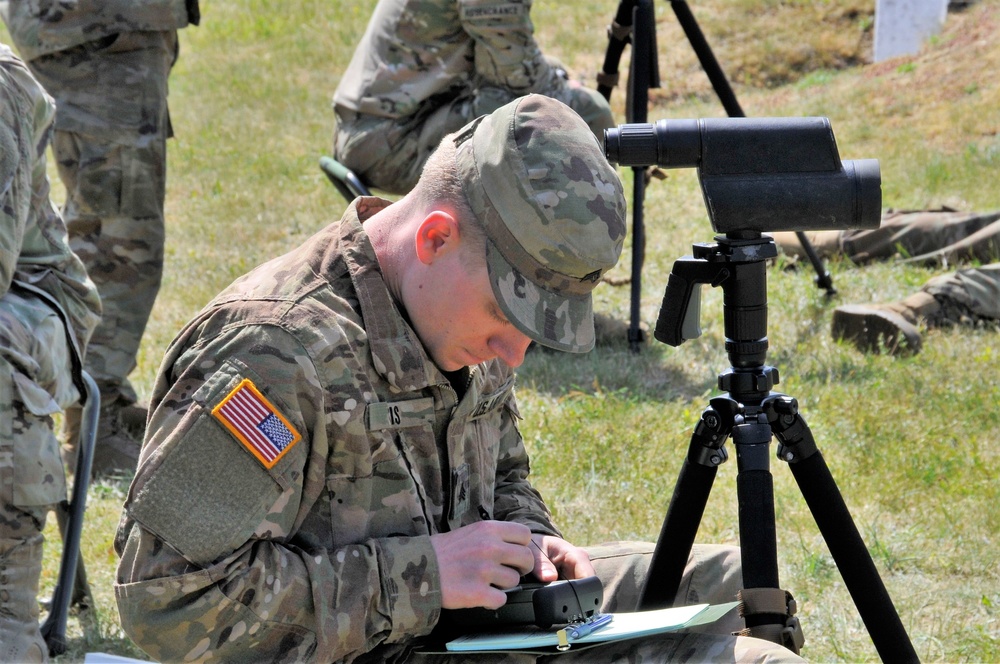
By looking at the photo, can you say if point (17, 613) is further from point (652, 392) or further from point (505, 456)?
point (652, 392)

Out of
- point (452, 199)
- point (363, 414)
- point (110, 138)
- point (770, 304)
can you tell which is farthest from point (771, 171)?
point (770, 304)

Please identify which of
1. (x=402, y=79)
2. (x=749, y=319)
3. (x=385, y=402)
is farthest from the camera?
(x=402, y=79)

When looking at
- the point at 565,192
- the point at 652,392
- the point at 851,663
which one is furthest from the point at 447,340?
the point at 652,392

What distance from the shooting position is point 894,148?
874 cm

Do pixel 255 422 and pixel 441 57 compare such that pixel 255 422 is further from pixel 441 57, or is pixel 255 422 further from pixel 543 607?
pixel 441 57

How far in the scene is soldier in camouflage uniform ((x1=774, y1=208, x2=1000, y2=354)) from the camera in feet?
17.1

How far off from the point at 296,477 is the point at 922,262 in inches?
204

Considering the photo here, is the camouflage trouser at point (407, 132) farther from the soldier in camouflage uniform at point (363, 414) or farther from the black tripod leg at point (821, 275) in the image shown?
the soldier in camouflage uniform at point (363, 414)

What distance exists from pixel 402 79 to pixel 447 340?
3533 mm

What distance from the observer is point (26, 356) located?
8.59 ft

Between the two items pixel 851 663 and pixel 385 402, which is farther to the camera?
pixel 851 663

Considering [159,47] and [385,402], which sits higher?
[159,47]

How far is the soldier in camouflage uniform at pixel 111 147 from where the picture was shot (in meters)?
4.20

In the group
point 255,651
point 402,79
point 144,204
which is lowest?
point 255,651
